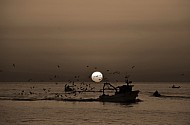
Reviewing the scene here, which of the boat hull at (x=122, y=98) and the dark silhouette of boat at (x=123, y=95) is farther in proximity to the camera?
the boat hull at (x=122, y=98)

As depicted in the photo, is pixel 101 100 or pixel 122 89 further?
pixel 101 100

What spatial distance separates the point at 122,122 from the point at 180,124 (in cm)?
762

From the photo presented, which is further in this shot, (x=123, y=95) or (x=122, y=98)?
(x=122, y=98)

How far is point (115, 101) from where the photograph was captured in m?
94.1

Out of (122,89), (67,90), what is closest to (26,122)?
(122,89)

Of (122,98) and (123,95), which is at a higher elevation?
(123,95)

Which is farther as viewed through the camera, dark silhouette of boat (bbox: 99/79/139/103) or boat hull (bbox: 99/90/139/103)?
boat hull (bbox: 99/90/139/103)

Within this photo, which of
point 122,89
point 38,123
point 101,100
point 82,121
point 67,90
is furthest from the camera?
point 67,90

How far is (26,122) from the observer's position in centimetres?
5044

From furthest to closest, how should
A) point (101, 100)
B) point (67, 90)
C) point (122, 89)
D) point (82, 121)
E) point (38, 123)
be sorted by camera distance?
1. point (67, 90)
2. point (101, 100)
3. point (122, 89)
4. point (82, 121)
5. point (38, 123)

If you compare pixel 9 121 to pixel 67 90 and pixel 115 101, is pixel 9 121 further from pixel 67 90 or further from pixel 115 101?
pixel 67 90

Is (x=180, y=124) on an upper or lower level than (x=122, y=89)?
lower

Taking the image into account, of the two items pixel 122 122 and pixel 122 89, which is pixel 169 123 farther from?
pixel 122 89

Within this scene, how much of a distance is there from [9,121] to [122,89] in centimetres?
4290
